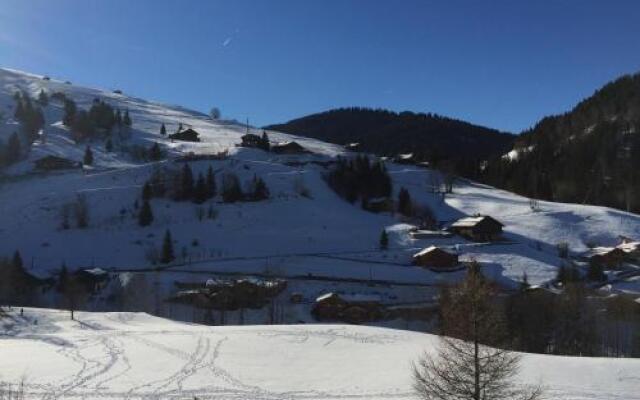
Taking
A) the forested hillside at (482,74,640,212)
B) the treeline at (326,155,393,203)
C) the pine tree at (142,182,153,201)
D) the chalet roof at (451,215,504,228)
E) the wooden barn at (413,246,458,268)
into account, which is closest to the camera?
the wooden barn at (413,246,458,268)

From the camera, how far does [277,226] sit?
91.6 meters

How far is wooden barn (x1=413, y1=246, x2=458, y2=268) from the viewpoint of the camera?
7512cm

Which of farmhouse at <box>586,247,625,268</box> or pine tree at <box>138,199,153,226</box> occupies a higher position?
pine tree at <box>138,199,153,226</box>

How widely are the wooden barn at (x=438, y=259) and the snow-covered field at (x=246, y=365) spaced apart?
3090cm

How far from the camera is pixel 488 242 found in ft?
279

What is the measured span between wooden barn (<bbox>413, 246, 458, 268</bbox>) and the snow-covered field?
30.9m

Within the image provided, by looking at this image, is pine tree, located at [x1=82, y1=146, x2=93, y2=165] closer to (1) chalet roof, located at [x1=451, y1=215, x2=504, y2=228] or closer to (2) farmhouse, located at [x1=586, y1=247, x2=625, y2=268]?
(1) chalet roof, located at [x1=451, y1=215, x2=504, y2=228]

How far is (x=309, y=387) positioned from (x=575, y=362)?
13908mm

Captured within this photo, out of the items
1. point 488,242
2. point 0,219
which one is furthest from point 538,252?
point 0,219

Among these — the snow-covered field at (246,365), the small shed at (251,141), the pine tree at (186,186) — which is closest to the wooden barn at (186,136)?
the small shed at (251,141)

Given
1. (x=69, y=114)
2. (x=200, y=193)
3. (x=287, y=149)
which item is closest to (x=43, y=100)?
(x=69, y=114)

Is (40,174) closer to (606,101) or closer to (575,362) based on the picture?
(575,362)

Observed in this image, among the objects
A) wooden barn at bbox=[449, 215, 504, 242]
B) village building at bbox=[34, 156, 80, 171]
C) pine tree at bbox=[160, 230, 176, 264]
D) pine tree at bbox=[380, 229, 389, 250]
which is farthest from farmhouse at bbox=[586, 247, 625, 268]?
village building at bbox=[34, 156, 80, 171]

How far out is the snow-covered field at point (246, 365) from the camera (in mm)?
29000
